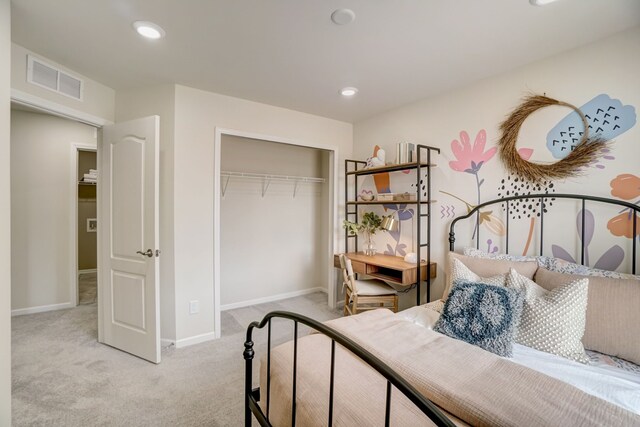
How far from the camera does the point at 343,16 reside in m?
1.71

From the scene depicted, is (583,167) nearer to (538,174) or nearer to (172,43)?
(538,174)

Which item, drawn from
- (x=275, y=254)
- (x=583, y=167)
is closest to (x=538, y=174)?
(x=583, y=167)

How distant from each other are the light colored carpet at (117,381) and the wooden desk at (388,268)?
3.46ft

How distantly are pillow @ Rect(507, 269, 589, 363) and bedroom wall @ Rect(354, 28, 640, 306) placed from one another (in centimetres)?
71

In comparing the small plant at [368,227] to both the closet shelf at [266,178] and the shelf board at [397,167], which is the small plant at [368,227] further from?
the closet shelf at [266,178]

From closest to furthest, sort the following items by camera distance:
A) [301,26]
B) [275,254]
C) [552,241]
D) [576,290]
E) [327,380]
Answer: [327,380] < [576,290] < [301,26] < [552,241] < [275,254]

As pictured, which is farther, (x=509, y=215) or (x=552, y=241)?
(x=509, y=215)

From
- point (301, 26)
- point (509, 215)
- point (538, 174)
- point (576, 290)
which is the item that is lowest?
point (576, 290)

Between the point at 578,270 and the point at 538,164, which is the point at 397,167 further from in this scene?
the point at 578,270

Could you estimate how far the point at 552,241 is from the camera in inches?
86.6

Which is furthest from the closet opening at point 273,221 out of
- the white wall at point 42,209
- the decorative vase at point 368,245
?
the white wall at point 42,209

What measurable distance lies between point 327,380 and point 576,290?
1.41 metres

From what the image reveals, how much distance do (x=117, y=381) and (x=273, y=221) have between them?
98.2 inches
